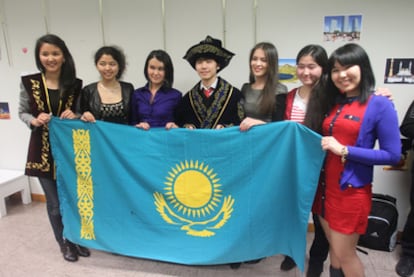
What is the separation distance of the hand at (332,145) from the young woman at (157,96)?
0.96 m

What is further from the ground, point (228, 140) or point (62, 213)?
point (228, 140)

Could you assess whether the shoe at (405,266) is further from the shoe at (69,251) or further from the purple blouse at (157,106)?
the shoe at (69,251)

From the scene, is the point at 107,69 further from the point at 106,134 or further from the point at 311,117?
the point at 311,117

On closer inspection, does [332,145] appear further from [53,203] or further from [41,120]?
[53,203]

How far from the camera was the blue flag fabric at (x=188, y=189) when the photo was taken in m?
1.68

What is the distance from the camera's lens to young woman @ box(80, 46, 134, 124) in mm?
1991

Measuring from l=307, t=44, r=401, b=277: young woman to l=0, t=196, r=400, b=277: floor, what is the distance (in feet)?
2.34

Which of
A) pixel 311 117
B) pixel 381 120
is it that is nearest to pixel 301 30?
pixel 311 117

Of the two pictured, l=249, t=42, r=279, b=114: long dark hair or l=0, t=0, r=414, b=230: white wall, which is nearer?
l=249, t=42, r=279, b=114: long dark hair

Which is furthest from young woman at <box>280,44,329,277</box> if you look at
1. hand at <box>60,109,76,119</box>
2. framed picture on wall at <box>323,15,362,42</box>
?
hand at <box>60,109,76,119</box>

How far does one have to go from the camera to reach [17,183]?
9.90 ft

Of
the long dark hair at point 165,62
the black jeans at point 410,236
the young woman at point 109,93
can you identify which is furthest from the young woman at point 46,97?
the black jeans at point 410,236

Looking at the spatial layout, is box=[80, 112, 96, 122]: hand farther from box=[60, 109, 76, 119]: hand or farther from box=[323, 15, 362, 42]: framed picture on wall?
box=[323, 15, 362, 42]: framed picture on wall

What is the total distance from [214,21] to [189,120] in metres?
0.90
